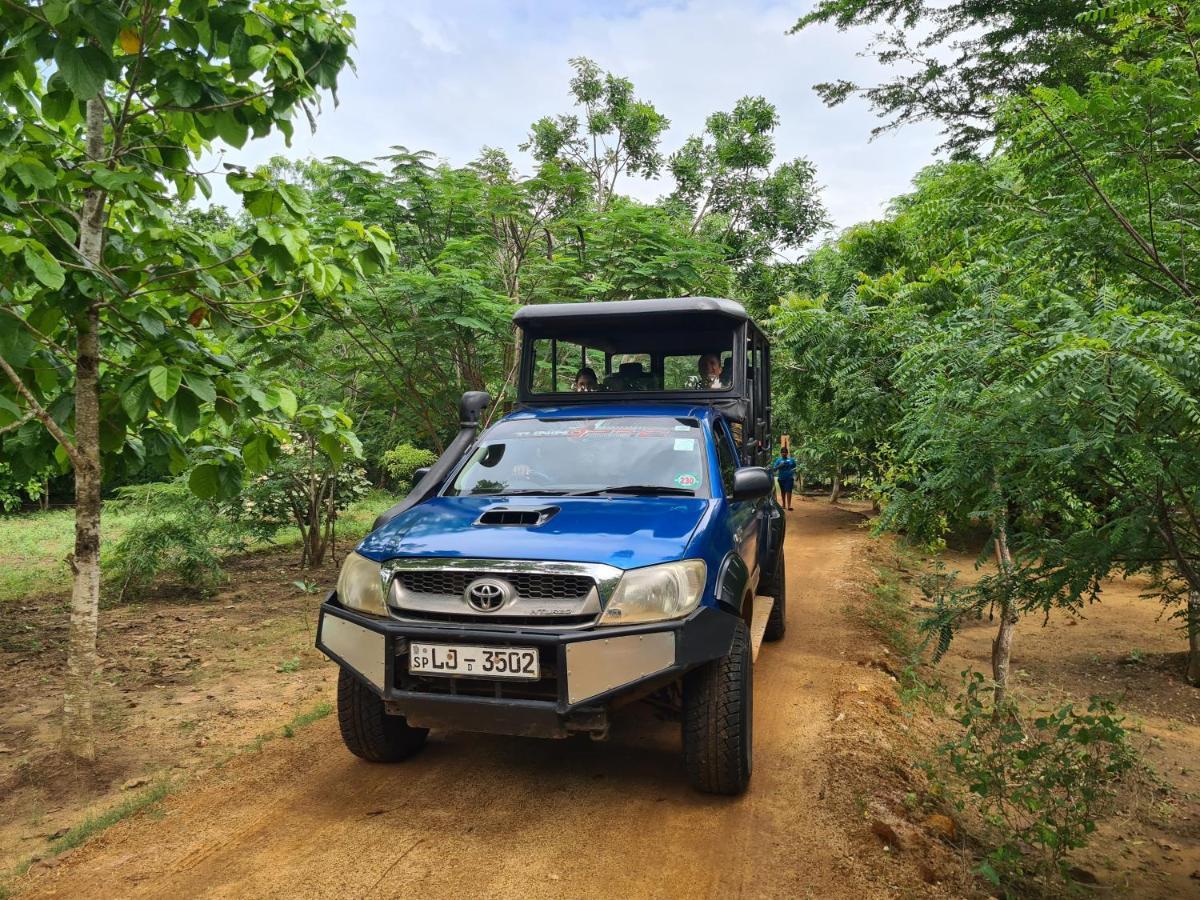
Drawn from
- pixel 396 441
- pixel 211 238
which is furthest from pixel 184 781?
pixel 396 441

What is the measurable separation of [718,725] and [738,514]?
141 cm

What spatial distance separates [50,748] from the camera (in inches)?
186

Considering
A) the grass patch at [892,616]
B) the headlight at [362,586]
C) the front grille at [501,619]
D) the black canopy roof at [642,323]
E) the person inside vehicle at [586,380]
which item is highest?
the black canopy roof at [642,323]

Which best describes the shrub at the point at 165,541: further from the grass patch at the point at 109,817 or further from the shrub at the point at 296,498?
the grass patch at the point at 109,817

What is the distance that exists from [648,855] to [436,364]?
22.1ft

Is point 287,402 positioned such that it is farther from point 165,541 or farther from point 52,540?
point 52,540

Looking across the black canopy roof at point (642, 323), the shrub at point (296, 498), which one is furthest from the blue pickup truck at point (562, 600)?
the shrub at point (296, 498)

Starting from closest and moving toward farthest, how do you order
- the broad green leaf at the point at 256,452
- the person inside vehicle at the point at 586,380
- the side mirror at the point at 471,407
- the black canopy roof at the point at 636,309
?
the broad green leaf at the point at 256,452, the black canopy roof at the point at 636,309, the side mirror at the point at 471,407, the person inside vehicle at the point at 586,380

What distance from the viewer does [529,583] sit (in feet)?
11.8

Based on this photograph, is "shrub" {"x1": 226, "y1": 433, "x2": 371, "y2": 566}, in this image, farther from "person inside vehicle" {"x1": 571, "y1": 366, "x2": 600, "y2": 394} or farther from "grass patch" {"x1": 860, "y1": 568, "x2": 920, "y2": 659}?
"grass patch" {"x1": 860, "y1": 568, "x2": 920, "y2": 659}

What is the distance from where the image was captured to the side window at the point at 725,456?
489 centimetres

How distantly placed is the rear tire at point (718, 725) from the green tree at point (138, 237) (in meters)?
2.45

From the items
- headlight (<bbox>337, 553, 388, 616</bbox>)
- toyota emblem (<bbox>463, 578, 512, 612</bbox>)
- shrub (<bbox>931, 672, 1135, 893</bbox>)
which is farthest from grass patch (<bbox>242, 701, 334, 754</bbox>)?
shrub (<bbox>931, 672, 1135, 893</bbox>)

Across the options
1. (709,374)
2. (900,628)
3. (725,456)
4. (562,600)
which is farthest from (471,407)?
(900,628)
